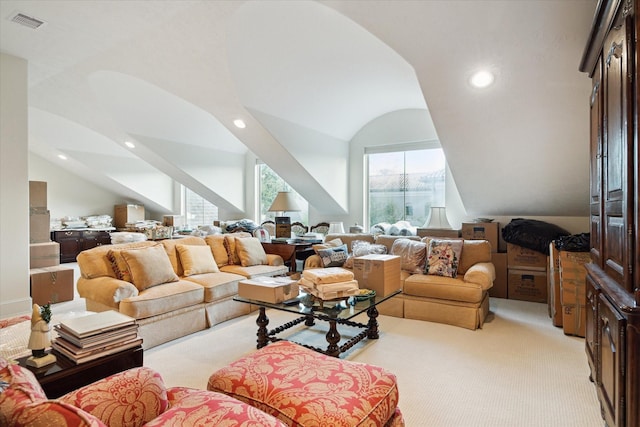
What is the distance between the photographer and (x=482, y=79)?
3.21 m

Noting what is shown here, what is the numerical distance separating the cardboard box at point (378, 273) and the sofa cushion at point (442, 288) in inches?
19.4

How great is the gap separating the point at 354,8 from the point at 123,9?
1924mm

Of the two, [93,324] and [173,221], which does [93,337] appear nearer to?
[93,324]

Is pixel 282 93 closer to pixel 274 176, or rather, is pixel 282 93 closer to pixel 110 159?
pixel 274 176

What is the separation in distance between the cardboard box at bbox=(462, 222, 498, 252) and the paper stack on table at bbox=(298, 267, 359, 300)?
262 centimetres

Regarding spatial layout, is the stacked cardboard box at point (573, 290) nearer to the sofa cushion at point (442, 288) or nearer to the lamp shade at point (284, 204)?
the sofa cushion at point (442, 288)

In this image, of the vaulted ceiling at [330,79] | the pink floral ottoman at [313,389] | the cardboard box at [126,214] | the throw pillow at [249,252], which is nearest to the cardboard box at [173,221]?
the cardboard box at [126,214]

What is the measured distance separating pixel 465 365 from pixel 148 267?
2810mm

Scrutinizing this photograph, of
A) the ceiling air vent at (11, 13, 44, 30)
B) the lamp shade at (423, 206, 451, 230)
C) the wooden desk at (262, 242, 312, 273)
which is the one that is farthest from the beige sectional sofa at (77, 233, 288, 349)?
the lamp shade at (423, 206, 451, 230)

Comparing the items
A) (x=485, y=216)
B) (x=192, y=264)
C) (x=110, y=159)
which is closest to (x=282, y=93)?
(x=192, y=264)

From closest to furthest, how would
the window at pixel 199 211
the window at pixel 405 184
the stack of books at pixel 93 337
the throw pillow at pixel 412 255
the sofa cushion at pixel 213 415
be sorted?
the sofa cushion at pixel 213 415
the stack of books at pixel 93 337
the throw pillow at pixel 412 255
the window at pixel 405 184
the window at pixel 199 211

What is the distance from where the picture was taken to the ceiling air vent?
3.11 meters

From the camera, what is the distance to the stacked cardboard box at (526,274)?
4.48m

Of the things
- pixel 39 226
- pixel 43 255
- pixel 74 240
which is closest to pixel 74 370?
pixel 43 255
